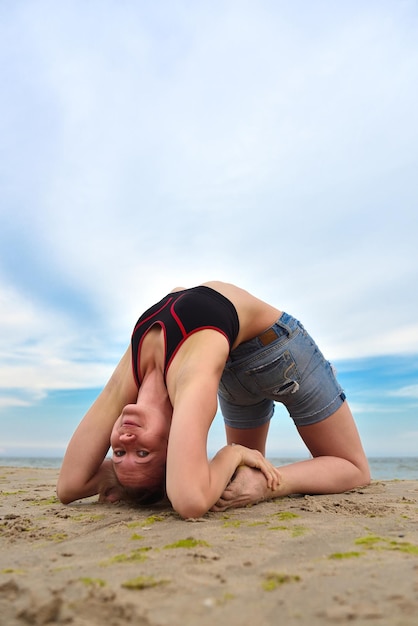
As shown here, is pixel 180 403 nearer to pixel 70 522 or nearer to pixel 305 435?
pixel 70 522

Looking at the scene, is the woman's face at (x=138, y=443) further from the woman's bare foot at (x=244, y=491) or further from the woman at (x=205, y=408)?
the woman's bare foot at (x=244, y=491)

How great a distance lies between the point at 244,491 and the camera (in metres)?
3.13

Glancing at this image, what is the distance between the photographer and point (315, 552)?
2.03m

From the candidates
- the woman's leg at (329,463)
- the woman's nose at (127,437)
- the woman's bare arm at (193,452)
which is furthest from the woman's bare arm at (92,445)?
the woman's leg at (329,463)

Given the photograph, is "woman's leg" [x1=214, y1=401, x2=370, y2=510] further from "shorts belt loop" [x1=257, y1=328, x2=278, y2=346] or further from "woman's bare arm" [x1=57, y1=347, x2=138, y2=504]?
"woman's bare arm" [x1=57, y1=347, x2=138, y2=504]

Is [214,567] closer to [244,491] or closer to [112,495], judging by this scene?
[244,491]

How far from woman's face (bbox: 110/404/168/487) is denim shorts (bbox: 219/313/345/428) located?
0.96 m

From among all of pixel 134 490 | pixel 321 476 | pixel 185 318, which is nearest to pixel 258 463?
pixel 321 476

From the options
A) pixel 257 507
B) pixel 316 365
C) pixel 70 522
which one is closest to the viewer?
pixel 70 522

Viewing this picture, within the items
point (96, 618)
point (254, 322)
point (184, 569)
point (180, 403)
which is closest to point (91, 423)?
point (180, 403)

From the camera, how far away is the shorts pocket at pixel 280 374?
12.4 feet

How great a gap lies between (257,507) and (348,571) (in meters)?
1.43

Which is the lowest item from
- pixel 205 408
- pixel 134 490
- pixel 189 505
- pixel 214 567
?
pixel 214 567

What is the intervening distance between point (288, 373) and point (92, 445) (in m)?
1.47
